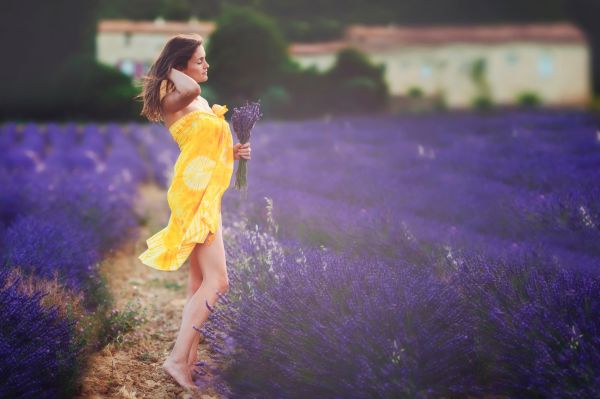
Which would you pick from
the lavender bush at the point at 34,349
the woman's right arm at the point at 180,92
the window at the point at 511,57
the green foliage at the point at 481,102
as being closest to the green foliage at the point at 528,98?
the green foliage at the point at 481,102

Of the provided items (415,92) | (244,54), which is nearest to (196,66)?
(244,54)

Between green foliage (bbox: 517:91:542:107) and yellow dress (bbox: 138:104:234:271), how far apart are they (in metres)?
18.2

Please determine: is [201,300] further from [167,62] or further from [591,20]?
[591,20]

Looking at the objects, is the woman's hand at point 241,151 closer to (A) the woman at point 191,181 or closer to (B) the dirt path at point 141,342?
(A) the woman at point 191,181

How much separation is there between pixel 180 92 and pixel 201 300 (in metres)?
0.75

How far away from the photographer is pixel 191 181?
224 centimetres

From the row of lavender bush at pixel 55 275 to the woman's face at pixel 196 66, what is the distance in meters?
0.94

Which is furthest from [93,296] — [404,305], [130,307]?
[404,305]

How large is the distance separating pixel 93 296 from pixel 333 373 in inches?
69.4

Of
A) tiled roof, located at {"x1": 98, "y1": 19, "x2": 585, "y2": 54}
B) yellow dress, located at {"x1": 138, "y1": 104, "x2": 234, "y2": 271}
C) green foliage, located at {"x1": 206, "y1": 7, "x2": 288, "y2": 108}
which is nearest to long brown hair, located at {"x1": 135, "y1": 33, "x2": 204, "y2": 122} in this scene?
yellow dress, located at {"x1": 138, "y1": 104, "x2": 234, "y2": 271}

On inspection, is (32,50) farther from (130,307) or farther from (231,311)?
(231,311)

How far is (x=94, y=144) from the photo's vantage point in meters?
10.1

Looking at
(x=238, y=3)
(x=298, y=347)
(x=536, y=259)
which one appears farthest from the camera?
(x=238, y=3)

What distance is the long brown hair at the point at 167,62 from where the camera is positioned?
7.27 feet
